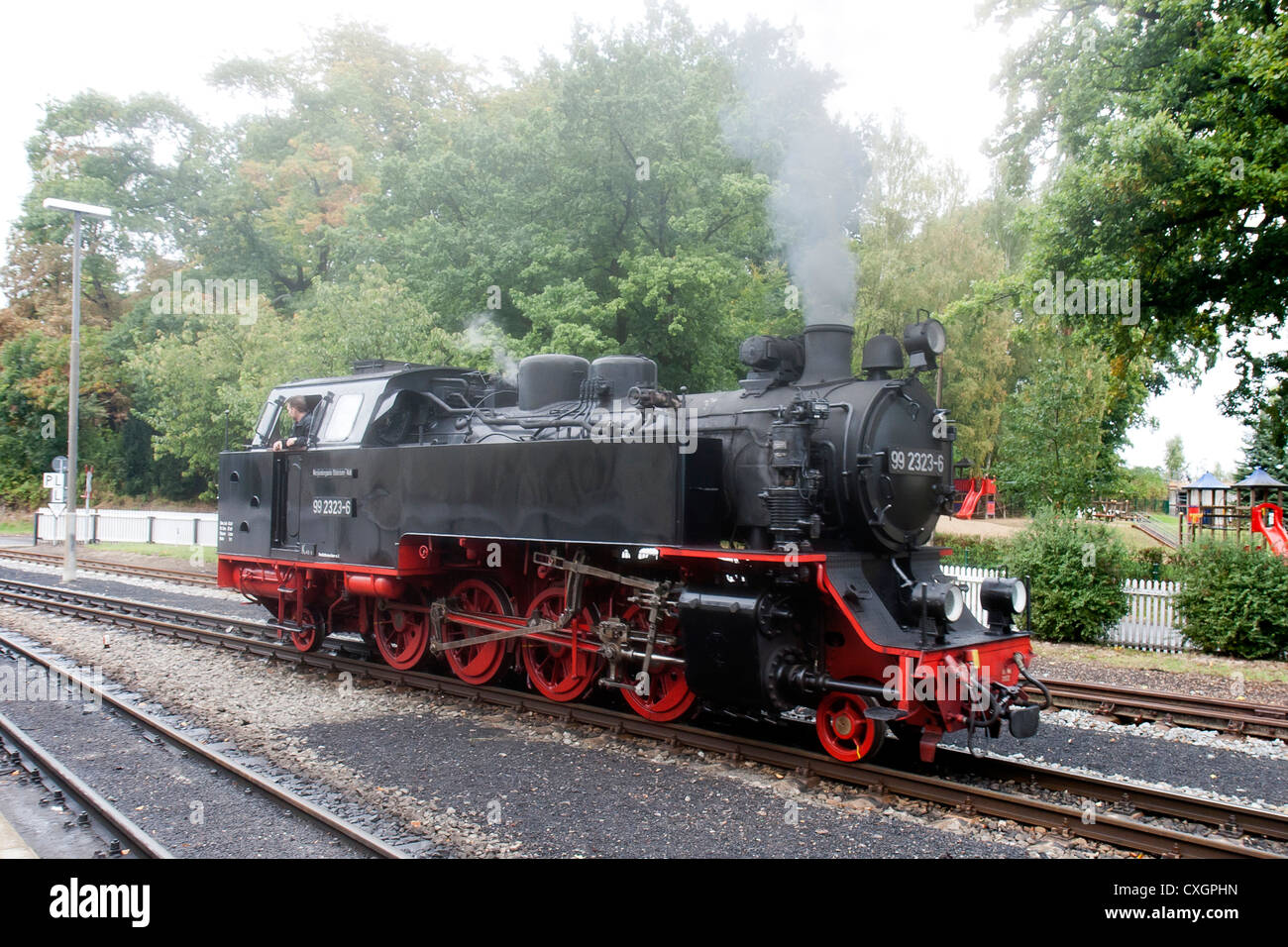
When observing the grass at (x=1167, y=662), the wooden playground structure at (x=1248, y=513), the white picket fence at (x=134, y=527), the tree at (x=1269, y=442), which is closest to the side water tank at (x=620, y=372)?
the grass at (x=1167, y=662)

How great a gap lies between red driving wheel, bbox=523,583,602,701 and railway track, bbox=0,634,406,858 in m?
2.74

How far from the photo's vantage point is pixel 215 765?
651 cm

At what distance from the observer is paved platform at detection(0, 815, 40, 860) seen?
4660 mm

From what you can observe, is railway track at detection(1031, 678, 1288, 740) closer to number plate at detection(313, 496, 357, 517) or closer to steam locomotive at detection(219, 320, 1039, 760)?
steam locomotive at detection(219, 320, 1039, 760)

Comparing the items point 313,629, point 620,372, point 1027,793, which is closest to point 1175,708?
point 1027,793

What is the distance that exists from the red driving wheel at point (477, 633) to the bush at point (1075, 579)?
8261 millimetres

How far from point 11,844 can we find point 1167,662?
12.2 meters

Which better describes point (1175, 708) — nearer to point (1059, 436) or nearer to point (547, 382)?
point (547, 382)

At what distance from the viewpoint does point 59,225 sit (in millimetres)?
34844

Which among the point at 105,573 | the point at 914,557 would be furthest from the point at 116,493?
the point at 914,557

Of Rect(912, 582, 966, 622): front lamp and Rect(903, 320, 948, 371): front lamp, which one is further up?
Rect(903, 320, 948, 371): front lamp

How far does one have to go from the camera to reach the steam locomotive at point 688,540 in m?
6.29

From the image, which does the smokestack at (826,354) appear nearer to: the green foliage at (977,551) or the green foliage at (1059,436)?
the green foliage at (977,551)

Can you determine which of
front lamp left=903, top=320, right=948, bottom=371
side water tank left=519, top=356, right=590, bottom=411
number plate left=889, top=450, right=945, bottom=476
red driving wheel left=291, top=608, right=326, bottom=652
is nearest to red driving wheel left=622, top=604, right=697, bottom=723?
number plate left=889, top=450, right=945, bottom=476
